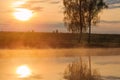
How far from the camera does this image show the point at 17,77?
Answer: 57.6ft

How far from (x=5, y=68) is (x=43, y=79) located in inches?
208

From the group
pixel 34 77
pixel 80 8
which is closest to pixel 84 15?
pixel 80 8

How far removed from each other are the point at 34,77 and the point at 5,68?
4.55 metres

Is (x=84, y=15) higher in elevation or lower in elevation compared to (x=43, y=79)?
lower

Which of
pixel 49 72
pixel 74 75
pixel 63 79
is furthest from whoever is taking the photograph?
pixel 49 72

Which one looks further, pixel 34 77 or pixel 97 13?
pixel 97 13

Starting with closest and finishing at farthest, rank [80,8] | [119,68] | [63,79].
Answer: [63,79], [119,68], [80,8]

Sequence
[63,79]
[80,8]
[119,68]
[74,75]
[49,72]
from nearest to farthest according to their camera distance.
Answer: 1. [63,79]
2. [74,75]
3. [49,72]
4. [119,68]
5. [80,8]

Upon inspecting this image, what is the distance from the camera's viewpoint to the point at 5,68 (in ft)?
71.5

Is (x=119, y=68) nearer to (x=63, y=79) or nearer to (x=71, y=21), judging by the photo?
(x=63, y=79)

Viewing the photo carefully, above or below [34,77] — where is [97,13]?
below

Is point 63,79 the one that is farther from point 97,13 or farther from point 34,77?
point 97,13

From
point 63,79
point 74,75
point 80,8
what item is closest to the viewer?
point 63,79

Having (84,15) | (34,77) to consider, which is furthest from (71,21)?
(34,77)
